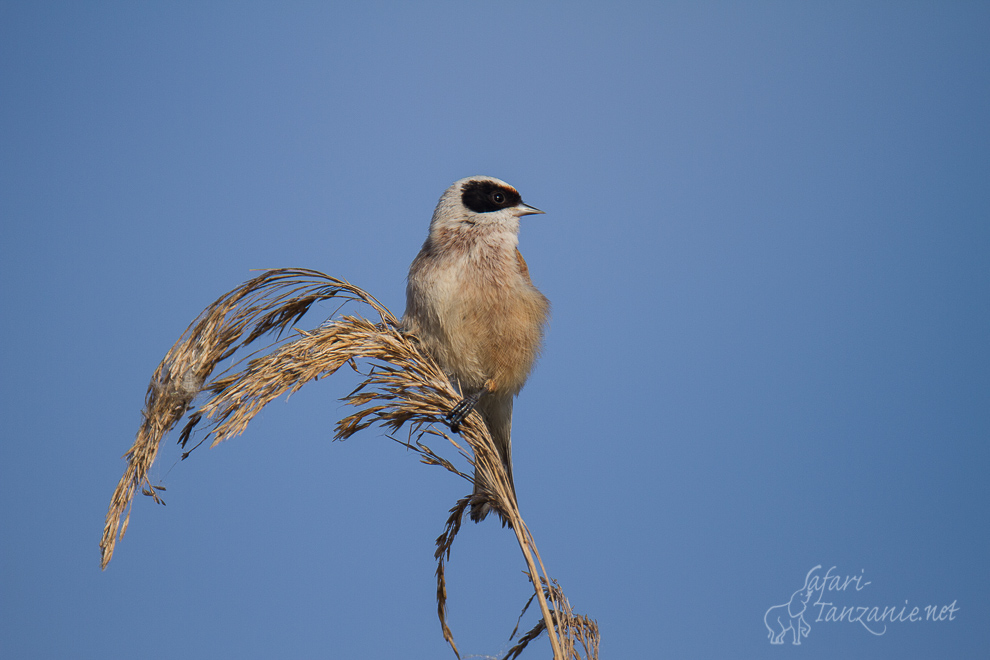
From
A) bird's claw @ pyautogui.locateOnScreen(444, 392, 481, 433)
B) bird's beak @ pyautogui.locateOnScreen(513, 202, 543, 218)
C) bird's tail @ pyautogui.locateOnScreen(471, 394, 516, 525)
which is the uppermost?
bird's beak @ pyautogui.locateOnScreen(513, 202, 543, 218)

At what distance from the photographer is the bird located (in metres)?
3.29

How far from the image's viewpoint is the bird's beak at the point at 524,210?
3.82 meters

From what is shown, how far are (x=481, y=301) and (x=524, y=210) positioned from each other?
72 centimetres

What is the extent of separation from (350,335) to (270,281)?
32 centimetres

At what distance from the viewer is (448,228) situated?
12.1 ft

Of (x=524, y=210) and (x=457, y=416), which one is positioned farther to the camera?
(x=524, y=210)

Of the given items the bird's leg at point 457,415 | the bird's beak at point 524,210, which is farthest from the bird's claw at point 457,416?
the bird's beak at point 524,210

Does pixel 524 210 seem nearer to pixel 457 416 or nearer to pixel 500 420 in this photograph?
pixel 500 420

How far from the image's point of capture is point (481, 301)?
11.0ft

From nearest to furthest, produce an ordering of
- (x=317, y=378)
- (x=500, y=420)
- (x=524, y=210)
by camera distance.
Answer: (x=317, y=378) < (x=500, y=420) < (x=524, y=210)

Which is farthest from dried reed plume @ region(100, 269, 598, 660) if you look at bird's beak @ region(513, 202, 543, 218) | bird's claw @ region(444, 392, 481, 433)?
bird's beak @ region(513, 202, 543, 218)

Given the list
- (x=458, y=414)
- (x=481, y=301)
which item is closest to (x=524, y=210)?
(x=481, y=301)

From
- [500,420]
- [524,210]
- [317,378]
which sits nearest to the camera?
[317,378]

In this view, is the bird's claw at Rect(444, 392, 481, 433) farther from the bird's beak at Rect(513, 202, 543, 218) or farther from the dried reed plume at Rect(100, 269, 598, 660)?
the bird's beak at Rect(513, 202, 543, 218)
